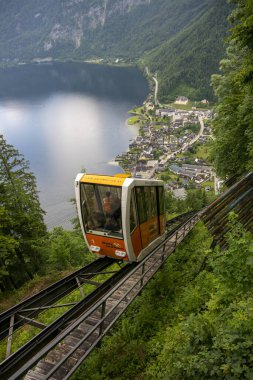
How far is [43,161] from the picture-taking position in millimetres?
91250

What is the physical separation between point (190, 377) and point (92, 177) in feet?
20.7

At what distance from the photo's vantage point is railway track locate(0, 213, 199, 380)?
5909 mm

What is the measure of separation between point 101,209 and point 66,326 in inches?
146

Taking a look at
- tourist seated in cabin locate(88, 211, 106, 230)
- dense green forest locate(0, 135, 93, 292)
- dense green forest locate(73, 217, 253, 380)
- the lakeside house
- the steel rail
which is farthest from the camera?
the lakeside house

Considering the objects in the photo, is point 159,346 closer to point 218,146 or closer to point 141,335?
point 141,335

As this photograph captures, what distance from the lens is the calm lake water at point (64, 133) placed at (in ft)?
244

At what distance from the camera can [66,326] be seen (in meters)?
7.54

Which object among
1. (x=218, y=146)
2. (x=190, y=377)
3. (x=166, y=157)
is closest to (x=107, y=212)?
(x=190, y=377)

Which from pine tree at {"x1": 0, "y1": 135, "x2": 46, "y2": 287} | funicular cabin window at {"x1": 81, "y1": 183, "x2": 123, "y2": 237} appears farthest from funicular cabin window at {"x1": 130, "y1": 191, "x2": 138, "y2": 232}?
pine tree at {"x1": 0, "y1": 135, "x2": 46, "y2": 287}

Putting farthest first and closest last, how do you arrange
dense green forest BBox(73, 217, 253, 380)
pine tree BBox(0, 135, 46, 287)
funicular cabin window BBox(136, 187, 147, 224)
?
pine tree BBox(0, 135, 46, 287) → funicular cabin window BBox(136, 187, 147, 224) → dense green forest BBox(73, 217, 253, 380)

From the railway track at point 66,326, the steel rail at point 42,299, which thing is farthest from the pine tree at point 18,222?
the railway track at point 66,326

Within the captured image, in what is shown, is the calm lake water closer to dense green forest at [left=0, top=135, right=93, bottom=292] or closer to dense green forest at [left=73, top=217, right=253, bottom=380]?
dense green forest at [left=0, top=135, right=93, bottom=292]

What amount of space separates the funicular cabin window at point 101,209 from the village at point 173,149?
54308 millimetres

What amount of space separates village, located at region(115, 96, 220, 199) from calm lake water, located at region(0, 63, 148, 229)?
20.4 feet
